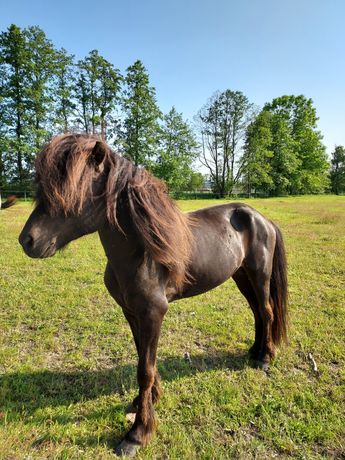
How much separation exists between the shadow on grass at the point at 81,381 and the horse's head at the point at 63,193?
1657mm

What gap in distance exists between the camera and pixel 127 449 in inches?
72.5

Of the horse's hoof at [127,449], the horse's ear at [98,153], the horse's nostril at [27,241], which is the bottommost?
the horse's hoof at [127,449]

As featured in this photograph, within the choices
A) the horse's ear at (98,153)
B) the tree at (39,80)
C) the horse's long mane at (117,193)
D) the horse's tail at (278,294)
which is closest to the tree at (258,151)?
the tree at (39,80)

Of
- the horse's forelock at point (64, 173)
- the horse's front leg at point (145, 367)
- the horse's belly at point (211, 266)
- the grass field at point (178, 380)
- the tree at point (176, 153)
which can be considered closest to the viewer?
the horse's forelock at point (64, 173)

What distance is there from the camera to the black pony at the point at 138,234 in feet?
4.66

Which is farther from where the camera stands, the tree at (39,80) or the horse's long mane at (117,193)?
the tree at (39,80)

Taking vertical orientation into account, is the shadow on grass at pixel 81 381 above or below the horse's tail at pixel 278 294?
below

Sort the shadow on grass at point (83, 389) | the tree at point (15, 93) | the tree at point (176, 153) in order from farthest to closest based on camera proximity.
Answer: the tree at point (176, 153) < the tree at point (15, 93) < the shadow on grass at point (83, 389)

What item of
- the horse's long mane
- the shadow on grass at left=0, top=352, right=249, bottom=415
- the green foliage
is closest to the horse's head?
the horse's long mane

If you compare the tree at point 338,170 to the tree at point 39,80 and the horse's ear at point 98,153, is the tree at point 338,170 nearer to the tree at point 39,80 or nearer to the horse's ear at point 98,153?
the tree at point 39,80

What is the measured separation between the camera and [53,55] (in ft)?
85.5

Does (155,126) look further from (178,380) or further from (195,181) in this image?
(178,380)

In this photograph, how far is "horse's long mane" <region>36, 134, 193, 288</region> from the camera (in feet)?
4.57

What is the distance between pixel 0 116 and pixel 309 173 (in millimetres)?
39567
